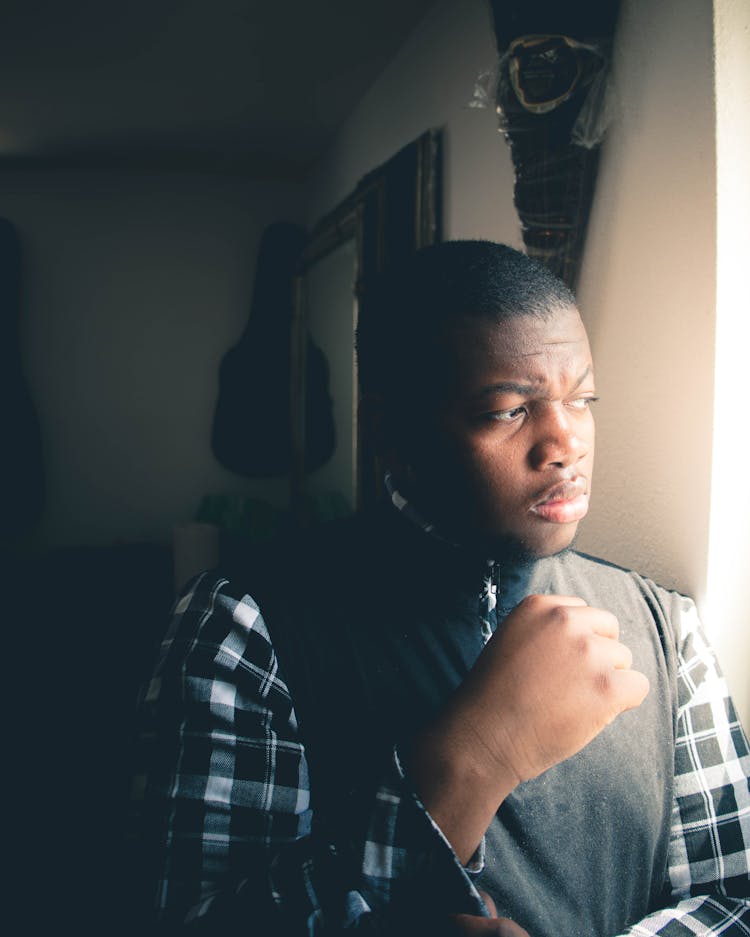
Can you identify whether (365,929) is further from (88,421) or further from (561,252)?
(88,421)

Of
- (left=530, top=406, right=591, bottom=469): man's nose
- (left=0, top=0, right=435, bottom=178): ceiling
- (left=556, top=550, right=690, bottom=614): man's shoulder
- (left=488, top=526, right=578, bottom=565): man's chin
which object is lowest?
(left=556, top=550, right=690, bottom=614): man's shoulder

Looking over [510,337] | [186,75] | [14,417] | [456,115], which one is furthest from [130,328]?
[510,337]

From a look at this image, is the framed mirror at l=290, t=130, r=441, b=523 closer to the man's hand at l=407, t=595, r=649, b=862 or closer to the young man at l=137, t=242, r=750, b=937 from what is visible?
the young man at l=137, t=242, r=750, b=937

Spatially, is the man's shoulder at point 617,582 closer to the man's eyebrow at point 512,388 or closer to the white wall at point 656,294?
the white wall at point 656,294

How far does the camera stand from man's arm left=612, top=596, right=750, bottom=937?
0.78 metres

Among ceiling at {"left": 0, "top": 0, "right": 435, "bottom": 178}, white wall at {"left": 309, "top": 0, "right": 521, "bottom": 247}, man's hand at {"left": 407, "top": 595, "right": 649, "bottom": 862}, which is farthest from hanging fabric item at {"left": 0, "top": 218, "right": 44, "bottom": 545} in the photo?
man's hand at {"left": 407, "top": 595, "right": 649, "bottom": 862}

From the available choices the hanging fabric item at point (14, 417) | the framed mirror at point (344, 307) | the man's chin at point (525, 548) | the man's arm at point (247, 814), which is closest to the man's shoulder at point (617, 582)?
the man's chin at point (525, 548)

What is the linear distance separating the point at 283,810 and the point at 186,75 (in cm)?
280

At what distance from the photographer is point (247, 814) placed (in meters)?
0.72

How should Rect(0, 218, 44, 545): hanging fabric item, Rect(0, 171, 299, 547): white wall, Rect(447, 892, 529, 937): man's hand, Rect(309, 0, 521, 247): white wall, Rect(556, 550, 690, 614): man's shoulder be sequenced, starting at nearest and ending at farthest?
Rect(447, 892, 529, 937): man's hand < Rect(556, 550, 690, 614): man's shoulder < Rect(309, 0, 521, 247): white wall < Rect(0, 218, 44, 545): hanging fabric item < Rect(0, 171, 299, 547): white wall

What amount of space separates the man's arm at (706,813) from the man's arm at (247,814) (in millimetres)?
329

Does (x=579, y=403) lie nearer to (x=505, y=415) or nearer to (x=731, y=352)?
(x=505, y=415)

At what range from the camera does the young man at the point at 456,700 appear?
66cm

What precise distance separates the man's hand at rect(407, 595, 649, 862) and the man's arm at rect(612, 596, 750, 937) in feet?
0.76
